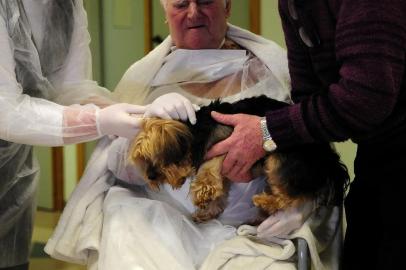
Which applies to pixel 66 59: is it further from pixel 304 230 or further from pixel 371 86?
pixel 371 86

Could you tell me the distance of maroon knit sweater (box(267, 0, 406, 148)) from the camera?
967mm

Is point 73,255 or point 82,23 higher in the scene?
Answer: point 82,23

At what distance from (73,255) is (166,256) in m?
0.34

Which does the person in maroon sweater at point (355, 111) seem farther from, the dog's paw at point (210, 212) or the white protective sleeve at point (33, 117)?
the white protective sleeve at point (33, 117)

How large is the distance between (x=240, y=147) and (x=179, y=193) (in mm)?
358

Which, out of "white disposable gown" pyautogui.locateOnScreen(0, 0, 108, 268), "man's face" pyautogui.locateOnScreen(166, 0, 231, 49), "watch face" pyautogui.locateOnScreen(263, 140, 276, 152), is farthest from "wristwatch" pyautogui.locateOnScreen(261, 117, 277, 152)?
"man's face" pyautogui.locateOnScreen(166, 0, 231, 49)

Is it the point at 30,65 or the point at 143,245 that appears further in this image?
the point at 30,65

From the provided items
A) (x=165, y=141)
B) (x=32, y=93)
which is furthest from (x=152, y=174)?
(x=32, y=93)

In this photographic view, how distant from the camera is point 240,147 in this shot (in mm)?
1273

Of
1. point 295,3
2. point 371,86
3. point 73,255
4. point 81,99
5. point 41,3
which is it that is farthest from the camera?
point 81,99

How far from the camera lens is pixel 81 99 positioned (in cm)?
165

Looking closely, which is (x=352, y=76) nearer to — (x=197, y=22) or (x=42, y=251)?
(x=197, y=22)

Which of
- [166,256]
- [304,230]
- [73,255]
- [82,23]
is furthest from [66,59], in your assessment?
[304,230]

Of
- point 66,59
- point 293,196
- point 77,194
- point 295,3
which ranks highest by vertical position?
point 295,3
